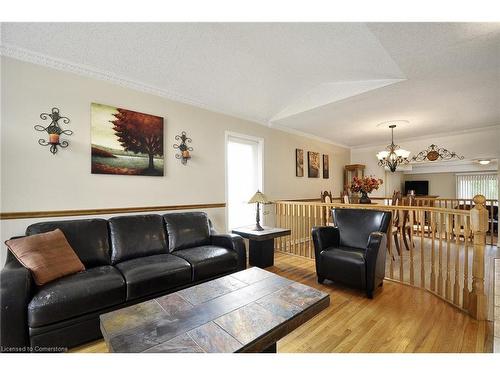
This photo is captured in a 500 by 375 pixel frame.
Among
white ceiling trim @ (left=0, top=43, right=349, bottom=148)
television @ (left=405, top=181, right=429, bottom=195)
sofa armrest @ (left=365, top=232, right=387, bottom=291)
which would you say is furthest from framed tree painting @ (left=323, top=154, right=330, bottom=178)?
television @ (left=405, top=181, right=429, bottom=195)

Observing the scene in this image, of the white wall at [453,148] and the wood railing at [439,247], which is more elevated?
the white wall at [453,148]

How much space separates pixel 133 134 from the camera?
278cm

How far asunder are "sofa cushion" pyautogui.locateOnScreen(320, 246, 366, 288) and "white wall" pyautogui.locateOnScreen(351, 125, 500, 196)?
400 centimetres

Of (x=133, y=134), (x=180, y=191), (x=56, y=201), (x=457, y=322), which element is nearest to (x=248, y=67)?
(x=133, y=134)

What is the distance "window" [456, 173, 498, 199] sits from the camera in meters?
8.07

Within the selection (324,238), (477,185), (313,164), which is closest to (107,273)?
(324,238)

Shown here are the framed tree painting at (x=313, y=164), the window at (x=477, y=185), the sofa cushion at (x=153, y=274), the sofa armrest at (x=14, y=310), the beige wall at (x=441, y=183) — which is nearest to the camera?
the sofa armrest at (x=14, y=310)

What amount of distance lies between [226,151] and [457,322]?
10.8ft

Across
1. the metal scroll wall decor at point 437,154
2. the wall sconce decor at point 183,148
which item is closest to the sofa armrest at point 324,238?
the wall sconce decor at point 183,148

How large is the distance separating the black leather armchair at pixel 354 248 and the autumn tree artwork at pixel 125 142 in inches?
90.2

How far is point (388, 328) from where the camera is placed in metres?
1.85

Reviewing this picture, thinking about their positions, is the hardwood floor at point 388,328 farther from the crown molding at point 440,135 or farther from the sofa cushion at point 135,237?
the crown molding at point 440,135

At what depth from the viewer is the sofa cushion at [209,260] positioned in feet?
7.47

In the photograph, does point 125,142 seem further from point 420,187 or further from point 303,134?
point 420,187
